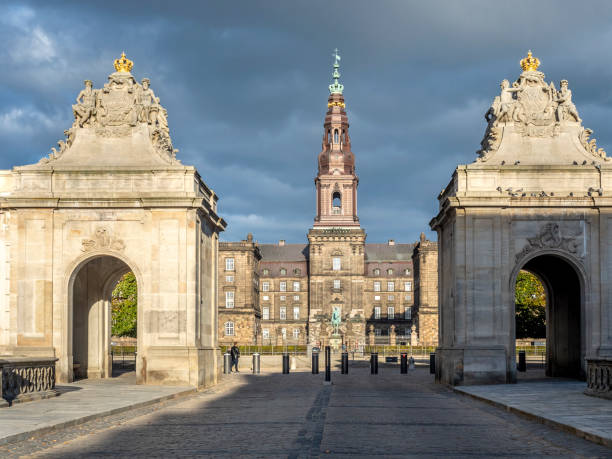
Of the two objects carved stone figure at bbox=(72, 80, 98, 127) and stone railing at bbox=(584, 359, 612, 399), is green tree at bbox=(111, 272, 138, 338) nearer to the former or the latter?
carved stone figure at bbox=(72, 80, 98, 127)

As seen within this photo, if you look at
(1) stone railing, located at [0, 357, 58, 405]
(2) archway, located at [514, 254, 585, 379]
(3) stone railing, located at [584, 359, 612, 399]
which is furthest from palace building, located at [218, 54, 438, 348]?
(1) stone railing, located at [0, 357, 58, 405]

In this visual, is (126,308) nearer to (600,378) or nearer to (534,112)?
(534,112)

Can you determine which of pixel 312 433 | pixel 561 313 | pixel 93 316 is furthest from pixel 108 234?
pixel 561 313

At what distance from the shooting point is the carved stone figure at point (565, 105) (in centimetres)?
3416

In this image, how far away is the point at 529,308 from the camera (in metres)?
71.8

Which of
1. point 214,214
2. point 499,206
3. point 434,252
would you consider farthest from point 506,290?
point 434,252

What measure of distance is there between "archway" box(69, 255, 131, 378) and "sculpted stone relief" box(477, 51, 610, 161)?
52.8 ft

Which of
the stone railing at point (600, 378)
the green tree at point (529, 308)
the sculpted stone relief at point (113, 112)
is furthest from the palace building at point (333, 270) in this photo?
the stone railing at point (600, 378)

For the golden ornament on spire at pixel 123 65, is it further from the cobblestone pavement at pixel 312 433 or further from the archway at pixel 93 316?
the cobblestone pavement at pixel 312 433

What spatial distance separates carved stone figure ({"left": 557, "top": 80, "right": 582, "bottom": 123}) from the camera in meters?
34.2

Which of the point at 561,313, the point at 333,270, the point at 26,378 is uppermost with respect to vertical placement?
the point at 333,270

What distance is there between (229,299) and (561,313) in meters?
104

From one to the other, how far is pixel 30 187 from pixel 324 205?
107080 mm

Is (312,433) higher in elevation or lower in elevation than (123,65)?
lower
